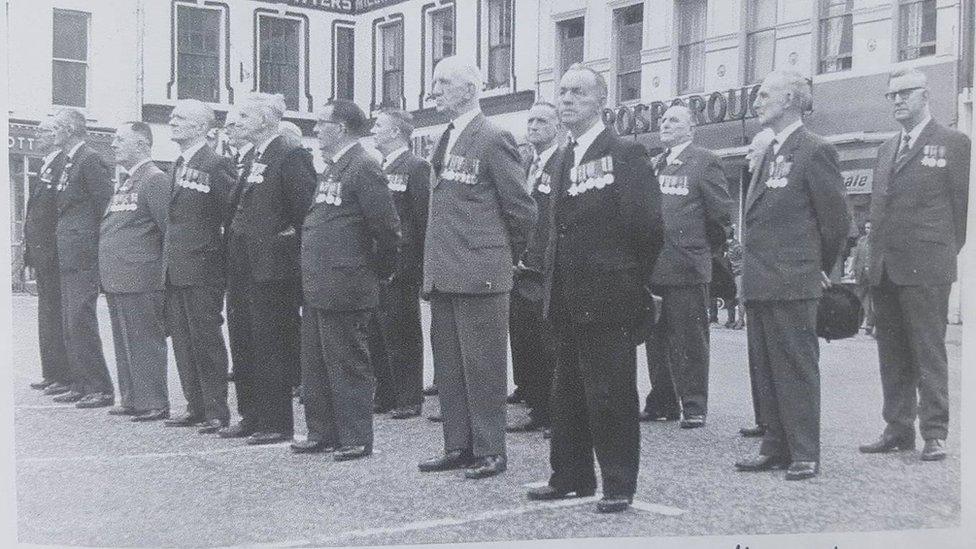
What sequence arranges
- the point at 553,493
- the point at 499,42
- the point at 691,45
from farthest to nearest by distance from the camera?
the point at 499,42
the point at 691,45
the point at 553,493

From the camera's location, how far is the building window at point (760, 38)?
481cm

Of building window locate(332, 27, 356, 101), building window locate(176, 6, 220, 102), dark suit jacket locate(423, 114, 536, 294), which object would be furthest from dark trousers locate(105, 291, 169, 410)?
dark suit jacket locate(423, 114, 536, 294)

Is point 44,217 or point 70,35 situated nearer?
point 70,35


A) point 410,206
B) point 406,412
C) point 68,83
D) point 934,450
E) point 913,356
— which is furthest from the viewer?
point 410,206

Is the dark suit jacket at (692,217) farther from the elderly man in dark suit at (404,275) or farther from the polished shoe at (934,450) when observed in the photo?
the polished shoe at (934,450)

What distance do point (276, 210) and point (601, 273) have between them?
1.60 meters

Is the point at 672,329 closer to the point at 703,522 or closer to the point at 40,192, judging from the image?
the point at 703,522

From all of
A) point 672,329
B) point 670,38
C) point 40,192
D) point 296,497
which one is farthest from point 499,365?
point 40,192

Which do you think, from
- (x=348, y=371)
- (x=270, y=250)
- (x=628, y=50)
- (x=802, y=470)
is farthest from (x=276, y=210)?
(x=802, y=470)

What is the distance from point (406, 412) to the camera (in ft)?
19.5

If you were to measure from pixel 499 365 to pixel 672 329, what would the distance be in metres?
1.24

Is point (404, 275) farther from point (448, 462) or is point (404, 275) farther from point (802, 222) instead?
point (802, 222)

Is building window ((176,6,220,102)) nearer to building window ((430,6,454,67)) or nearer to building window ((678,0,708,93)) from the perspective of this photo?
building window ((430,6,454,67))

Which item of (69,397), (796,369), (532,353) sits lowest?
(69,397)
